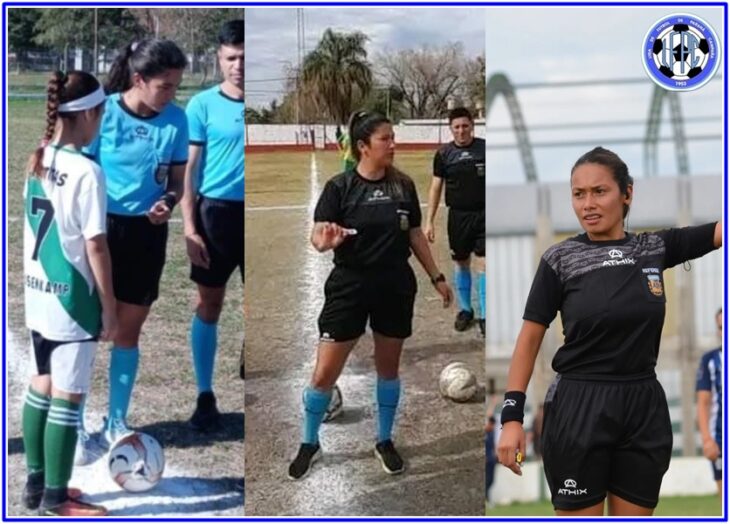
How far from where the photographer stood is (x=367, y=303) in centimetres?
502

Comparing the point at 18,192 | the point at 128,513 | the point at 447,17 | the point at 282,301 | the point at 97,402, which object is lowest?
the point at 128,513

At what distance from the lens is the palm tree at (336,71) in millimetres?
4996

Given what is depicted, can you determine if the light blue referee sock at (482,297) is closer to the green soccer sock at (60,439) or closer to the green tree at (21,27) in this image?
the green soccer sock at (60,439)

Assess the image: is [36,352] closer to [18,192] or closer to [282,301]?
[18,192]

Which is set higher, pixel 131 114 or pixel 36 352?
pixel 131 114

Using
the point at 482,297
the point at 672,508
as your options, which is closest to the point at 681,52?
the point at 482,297

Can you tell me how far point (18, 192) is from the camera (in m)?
4.98

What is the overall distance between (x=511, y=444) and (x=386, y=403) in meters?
0.96

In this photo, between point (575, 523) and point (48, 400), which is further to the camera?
point (48, 400)

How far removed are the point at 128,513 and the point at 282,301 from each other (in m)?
1.02

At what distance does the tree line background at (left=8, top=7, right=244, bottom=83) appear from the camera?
16.2ft

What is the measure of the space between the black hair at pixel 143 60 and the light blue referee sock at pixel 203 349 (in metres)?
0.93

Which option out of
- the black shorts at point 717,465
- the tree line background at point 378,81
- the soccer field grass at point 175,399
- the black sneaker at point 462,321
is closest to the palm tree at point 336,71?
the tree line background at point 378,81

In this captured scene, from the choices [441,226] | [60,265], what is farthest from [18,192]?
[441,226]
